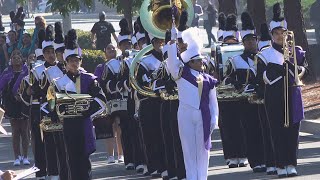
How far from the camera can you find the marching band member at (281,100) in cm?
1596

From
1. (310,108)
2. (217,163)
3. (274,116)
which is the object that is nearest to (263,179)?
(274,116)

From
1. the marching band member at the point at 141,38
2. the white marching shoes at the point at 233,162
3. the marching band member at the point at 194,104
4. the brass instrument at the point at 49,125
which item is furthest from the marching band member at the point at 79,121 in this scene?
the marching band member at the point at 141,38

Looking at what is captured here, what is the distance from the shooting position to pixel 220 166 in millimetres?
17844

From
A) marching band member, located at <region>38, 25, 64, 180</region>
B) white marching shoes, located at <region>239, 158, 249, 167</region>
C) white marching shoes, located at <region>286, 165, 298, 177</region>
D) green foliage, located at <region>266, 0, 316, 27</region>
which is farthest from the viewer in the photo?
green foliage, located at <region>266, 0, 316, 27</region>

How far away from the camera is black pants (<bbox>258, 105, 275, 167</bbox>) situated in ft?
54.4

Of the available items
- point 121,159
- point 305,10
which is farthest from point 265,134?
point 305,10

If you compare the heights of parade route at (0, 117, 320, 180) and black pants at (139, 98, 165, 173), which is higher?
black pants at (139, 98, 165, 173)

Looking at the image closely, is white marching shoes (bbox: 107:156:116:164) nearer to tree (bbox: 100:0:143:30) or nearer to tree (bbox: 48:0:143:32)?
tree (bbox: 48:0:143:32)

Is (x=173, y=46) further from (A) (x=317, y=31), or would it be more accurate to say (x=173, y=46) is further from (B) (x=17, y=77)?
(A) (x=317, y=31)

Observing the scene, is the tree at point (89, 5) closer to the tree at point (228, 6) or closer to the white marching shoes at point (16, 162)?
the tree at point (228, 6)

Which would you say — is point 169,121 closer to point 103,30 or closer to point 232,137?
point 232,137

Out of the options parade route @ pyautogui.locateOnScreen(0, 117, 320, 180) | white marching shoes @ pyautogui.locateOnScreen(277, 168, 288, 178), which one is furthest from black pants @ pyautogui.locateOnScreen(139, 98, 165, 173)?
white marching shoes @ pyautogui.locateOnScreen(277, 168, 288, 178)

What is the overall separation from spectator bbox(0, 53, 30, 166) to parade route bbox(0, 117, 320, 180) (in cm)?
28

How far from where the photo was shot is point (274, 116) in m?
16.1
